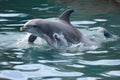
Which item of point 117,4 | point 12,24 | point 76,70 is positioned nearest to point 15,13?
point 12,24

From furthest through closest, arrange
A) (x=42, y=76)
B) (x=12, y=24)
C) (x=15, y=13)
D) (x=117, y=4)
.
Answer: (x=117, y=4)
(x=15, y=13)
(x=12, y=24)
(x=42, y=76)

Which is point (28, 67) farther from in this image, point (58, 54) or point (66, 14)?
point (66, 14)

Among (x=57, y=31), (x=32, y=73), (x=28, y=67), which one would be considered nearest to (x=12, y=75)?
(x=32, y=73)

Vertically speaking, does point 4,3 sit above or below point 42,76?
above

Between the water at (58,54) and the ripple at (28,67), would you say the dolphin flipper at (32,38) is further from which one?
the ripple at (28,67)

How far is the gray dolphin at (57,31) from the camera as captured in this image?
9.00m

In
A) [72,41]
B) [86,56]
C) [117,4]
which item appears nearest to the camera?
[86,56]

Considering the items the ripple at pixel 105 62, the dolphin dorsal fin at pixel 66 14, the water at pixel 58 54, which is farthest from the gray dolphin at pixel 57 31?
the ripple at pixel 105 62

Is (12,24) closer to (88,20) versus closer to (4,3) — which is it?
(88,20)

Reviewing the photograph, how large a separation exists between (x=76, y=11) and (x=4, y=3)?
2996 mm

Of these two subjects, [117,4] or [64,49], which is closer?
[64,49]

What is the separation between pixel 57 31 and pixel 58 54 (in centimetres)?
93

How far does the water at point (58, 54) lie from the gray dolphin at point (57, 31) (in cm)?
23

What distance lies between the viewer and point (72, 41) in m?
9.02
